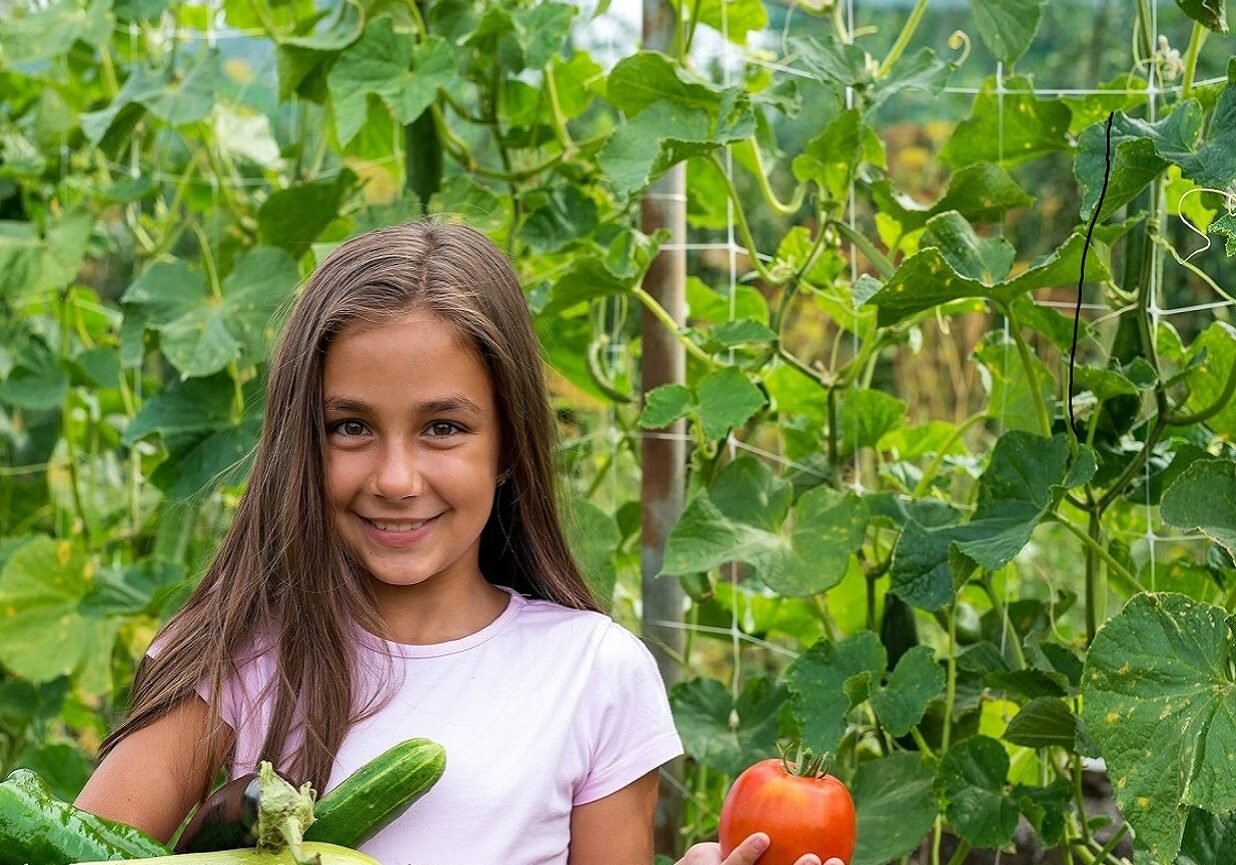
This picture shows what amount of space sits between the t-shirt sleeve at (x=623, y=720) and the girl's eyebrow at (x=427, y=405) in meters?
0.30

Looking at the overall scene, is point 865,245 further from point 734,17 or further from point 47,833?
point 47,833

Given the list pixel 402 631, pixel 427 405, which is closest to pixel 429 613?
pixel 402 631

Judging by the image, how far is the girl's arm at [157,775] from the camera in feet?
4.63

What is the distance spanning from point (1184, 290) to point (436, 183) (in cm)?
337

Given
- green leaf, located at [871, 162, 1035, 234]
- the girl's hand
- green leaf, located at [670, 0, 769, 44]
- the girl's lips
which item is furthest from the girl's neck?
green leaf, located at [670, 0, 769, 44]

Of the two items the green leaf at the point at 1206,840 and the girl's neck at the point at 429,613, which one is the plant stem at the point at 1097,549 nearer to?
the green leaf at the point at 1206,840

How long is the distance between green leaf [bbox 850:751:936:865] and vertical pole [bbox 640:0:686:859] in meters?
0.37

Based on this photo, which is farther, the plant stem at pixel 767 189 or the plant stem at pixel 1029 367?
the plant stem at pixel 767 189

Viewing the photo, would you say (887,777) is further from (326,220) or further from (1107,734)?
(326,220)

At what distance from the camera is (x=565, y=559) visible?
5.55ft

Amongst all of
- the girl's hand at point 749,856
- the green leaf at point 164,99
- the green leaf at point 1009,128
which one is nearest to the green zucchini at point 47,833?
the girl's hand at point 749,856

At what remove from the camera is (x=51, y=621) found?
252 centimetres

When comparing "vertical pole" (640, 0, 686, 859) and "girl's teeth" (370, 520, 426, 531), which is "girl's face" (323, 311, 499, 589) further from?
"vertical pole" (640, 0, 686, 859)

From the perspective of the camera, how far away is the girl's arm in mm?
1412
